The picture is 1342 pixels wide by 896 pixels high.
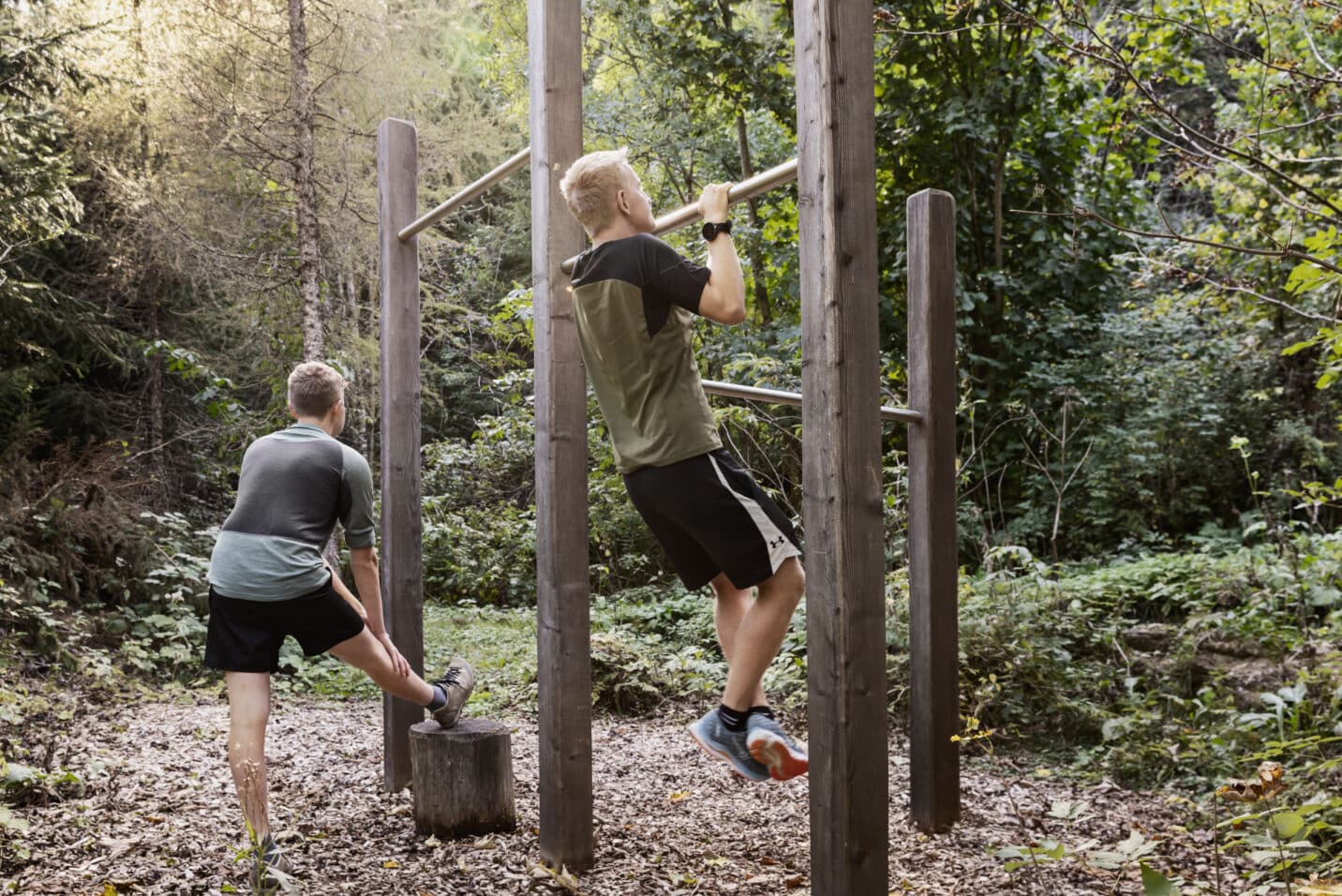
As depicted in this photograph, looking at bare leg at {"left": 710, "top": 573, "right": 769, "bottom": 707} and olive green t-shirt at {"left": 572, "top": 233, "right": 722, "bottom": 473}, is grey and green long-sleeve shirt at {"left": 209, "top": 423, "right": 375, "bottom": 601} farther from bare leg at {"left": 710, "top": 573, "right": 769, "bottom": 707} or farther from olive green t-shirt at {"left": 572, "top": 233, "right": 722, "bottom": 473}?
bare leg at {"left": 710, "top": 573, "right": 769, "bottom": 707}

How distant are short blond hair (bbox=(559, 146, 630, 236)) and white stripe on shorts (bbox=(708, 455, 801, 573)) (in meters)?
0.75

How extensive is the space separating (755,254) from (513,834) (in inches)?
301

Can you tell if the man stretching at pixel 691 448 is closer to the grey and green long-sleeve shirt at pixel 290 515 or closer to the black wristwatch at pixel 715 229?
the black wristwatch at pixel 715 229

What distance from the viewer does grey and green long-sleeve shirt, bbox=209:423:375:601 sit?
311cm

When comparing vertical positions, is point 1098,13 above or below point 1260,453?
above

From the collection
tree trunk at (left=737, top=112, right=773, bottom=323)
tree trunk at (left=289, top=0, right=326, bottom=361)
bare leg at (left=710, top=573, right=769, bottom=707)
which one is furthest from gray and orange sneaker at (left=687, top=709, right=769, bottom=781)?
tree trunk at (left=737, top=112, right=773, bottom=323)

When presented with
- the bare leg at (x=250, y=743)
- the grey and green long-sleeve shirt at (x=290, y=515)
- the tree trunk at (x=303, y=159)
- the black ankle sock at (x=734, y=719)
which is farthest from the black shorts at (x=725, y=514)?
the tree trunk at (x=303, y=159)

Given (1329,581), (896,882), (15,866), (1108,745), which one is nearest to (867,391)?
(896,882)

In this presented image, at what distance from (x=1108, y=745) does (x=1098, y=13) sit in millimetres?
9987

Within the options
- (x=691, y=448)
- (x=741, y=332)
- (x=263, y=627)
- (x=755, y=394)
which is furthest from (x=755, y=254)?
(x=691, y=448)

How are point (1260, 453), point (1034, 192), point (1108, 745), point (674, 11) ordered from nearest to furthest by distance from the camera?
point (1108, 745) < point (1260, 453) < point (1034, 192) < point (674, 11)

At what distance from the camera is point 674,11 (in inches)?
419

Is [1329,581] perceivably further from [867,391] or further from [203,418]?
[203,418]

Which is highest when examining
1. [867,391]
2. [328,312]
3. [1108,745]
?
[328,312]
